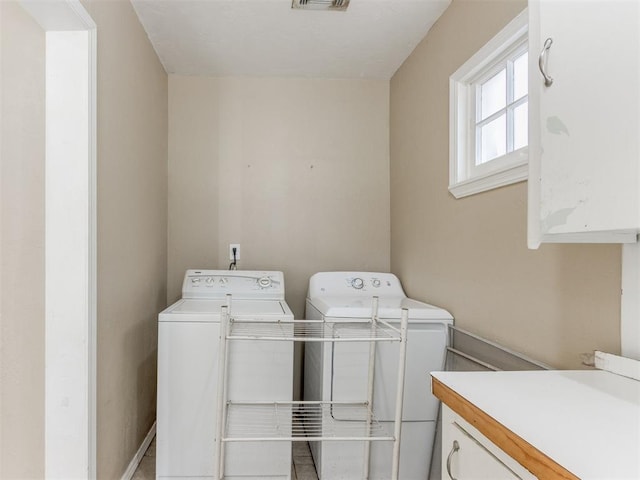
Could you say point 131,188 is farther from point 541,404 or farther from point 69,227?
point 541,404

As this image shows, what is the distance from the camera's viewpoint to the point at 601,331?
3.72 ft

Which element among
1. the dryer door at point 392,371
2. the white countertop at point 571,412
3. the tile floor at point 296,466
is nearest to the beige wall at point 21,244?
the tile floor at point 296,466

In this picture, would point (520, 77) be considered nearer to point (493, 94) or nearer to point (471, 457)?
point (493, 94)

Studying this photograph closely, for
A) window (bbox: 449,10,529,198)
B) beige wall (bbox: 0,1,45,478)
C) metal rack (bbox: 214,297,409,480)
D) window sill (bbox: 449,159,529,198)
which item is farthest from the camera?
metal rack (bbox: 214,297,409,480)

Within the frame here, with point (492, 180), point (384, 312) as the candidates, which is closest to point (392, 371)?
point (384, 312)

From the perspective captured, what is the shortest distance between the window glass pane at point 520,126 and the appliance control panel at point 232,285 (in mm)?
1505

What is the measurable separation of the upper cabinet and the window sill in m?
0.46

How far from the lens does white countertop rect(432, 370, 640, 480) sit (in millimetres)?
640

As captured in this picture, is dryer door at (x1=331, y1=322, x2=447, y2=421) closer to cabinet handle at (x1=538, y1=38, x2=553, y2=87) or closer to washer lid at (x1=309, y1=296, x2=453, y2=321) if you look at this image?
washer lid at (x1=309, y1=296, x2=453, y2=321)

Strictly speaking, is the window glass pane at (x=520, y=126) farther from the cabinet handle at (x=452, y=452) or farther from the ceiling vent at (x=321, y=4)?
the cabinet handle at (x=452, y=452)

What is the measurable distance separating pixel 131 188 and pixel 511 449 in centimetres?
192

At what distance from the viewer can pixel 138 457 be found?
7.21 feet

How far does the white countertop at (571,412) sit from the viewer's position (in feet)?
2.10

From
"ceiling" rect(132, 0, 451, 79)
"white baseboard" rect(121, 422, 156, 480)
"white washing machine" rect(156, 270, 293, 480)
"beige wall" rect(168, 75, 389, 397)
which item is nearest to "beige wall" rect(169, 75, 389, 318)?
"beige wall" rect(168, 75, 389, 397)
